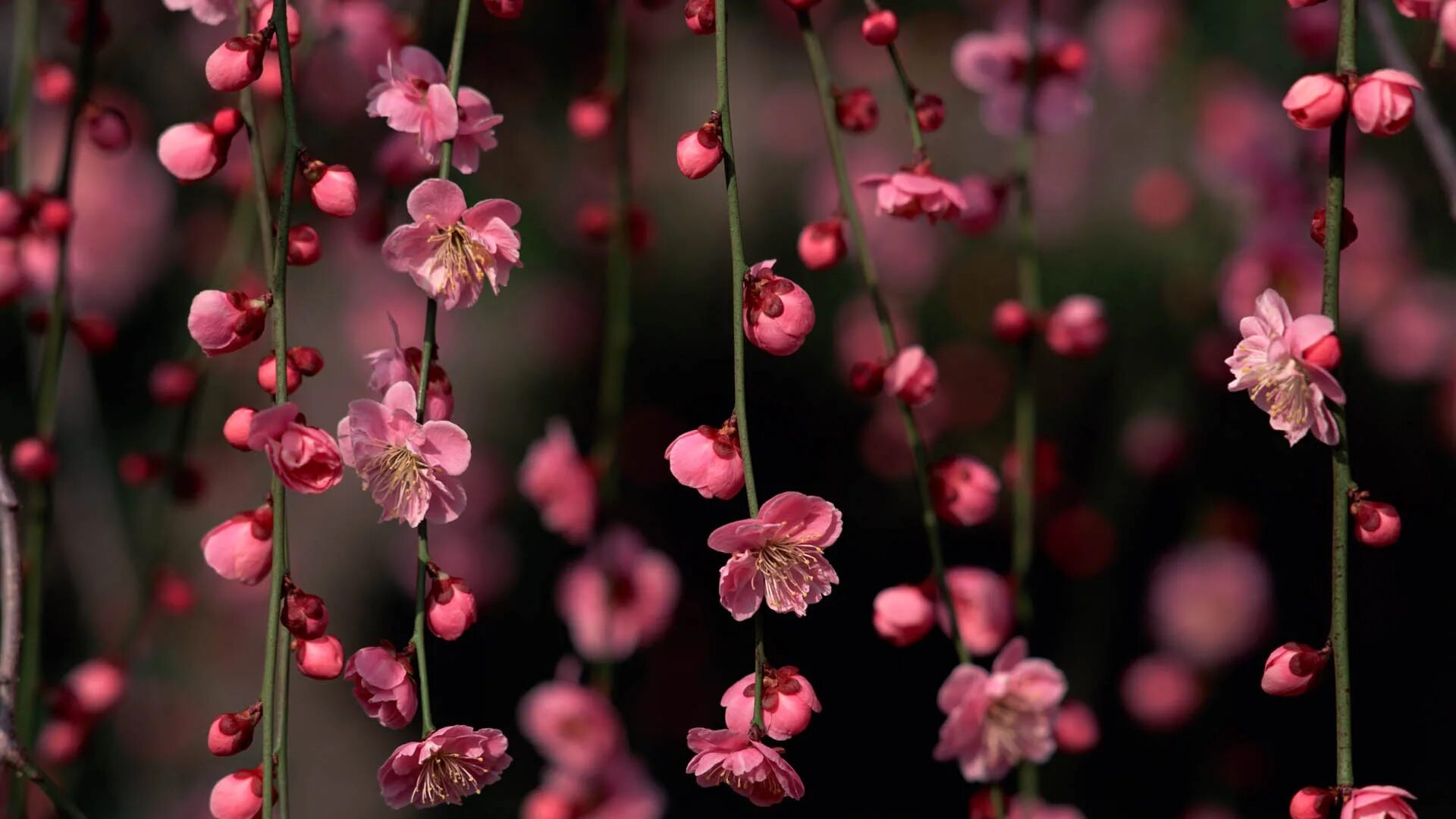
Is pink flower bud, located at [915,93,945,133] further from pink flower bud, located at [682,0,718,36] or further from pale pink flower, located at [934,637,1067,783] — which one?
pale pink flower, located at [934,637,1067,783]

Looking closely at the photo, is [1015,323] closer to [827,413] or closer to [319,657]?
[319,657]

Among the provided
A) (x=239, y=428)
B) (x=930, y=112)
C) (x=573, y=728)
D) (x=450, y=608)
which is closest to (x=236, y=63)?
(x=239, y=428)

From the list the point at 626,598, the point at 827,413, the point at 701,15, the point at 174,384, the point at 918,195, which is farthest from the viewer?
the point at 827,413

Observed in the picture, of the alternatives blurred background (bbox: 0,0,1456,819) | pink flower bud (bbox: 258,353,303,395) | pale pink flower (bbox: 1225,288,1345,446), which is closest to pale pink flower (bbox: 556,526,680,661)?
blurred background (bbox: 0,0,1456,819)

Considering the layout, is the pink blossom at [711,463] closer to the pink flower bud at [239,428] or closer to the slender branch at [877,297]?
the slender branch at [877,297]

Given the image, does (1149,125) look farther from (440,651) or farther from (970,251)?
(440,651)
